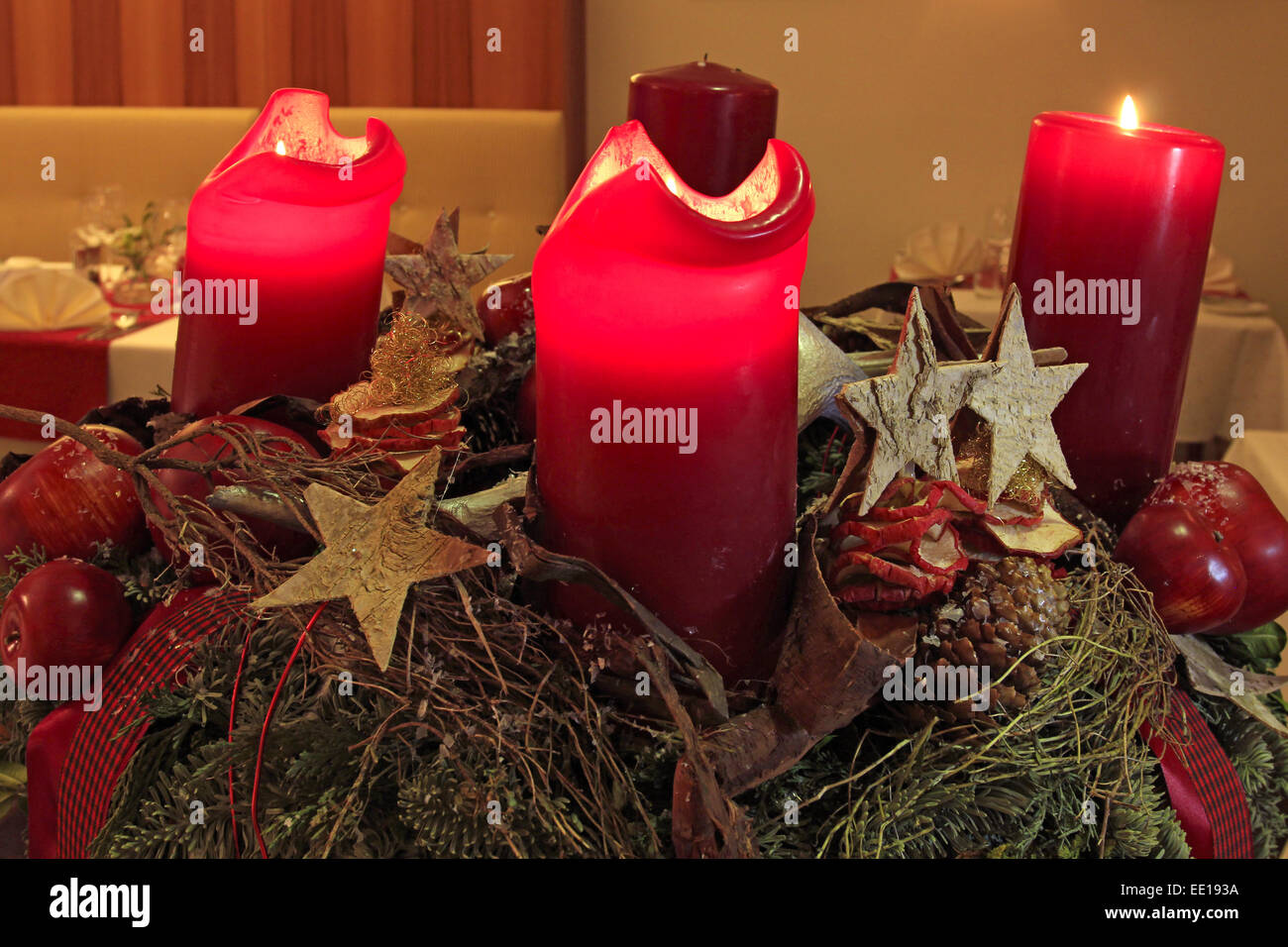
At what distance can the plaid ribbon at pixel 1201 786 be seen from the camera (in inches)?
21.2

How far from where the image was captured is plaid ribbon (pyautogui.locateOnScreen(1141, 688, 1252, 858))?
0.54 m

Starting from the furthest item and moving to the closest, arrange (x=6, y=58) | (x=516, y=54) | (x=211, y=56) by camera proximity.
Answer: (x=6, y=58)
(x=211, y=56)
(x=516, y=54)

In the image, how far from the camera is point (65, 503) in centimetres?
58

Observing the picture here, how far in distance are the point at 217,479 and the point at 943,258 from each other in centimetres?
192

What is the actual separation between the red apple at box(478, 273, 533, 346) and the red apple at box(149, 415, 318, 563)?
0.65 ft

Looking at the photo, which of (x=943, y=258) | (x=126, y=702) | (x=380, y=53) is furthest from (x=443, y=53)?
(x=126, y=702)

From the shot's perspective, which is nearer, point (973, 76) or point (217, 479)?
point (217, 479)

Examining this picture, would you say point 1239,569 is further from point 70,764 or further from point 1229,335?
point 1229,335

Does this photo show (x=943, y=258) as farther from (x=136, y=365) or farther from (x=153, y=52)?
(x=153, y=52)

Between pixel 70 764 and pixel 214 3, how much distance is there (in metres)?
2.42

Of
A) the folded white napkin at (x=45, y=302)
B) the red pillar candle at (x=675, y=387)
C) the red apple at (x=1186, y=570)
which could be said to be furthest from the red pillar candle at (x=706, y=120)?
the folded white napkin at (x=45, y=302)

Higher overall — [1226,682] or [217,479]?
[217,479]

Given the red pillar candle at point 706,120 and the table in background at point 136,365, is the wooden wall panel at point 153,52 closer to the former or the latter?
the table in background at point 136,365
